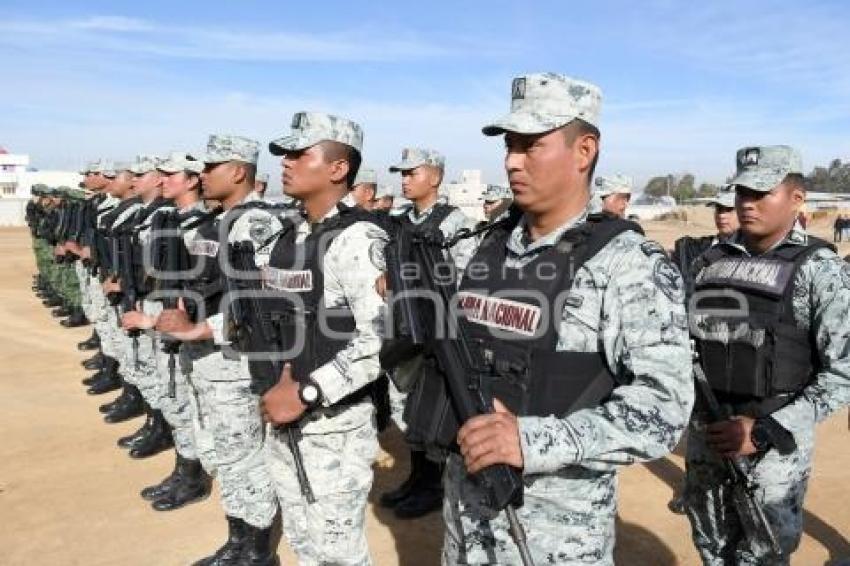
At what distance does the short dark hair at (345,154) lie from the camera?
3111 millimetres

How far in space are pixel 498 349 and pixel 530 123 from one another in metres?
0.62

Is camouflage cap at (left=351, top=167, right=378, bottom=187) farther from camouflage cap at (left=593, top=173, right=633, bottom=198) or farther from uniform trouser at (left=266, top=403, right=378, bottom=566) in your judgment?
uniform trouser at (left=266, top=403, right=378, bottom=566)

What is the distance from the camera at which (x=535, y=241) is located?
197cm

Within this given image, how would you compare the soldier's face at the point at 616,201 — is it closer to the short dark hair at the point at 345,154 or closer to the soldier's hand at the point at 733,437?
the short dark hair at the point at 345,154

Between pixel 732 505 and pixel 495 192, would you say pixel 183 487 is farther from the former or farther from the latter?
pixel 495 192

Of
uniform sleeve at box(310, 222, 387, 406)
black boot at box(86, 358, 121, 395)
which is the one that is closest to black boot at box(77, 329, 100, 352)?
black boot at box(86, 358, 121, 395)

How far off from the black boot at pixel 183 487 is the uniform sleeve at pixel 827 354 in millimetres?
3908

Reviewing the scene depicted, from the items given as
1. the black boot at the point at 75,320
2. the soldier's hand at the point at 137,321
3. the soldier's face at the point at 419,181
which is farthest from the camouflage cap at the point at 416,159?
the black boot at the point at 75,320

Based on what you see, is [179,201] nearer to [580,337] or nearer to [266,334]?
[266,334]

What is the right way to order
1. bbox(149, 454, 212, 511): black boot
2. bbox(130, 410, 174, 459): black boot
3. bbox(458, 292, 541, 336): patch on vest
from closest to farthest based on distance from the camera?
bbox(458, 292, 541, 336): patch on vest → bbox(149, 454, 212, 511): black boot → bbox(130, 410, 174, 459): black boot

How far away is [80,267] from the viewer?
29.6ft

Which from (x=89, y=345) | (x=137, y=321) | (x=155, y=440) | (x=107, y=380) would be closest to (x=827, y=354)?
(x=137, y=321)

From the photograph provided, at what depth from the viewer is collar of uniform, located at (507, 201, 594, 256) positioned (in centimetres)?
192

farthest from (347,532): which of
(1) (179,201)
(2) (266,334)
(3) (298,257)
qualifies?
(1) (179,201)
